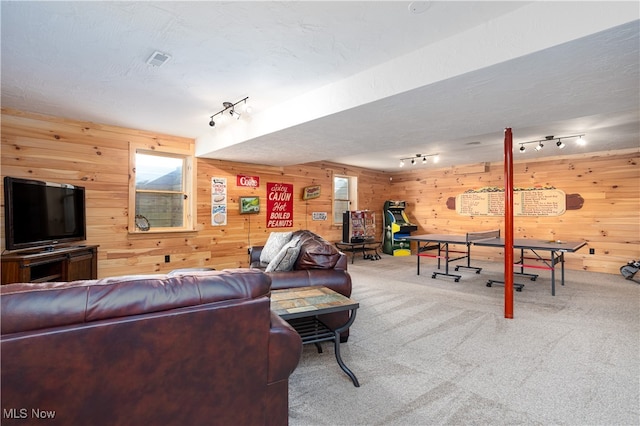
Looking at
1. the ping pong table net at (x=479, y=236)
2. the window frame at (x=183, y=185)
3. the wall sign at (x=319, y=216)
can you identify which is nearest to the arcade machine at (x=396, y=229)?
the wall sign at (x=319, y=216)

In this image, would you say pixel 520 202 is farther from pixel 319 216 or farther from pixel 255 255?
pixel 255 255

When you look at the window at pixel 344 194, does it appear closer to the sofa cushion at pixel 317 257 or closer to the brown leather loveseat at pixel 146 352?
the sofa cushion at pixel 317 257

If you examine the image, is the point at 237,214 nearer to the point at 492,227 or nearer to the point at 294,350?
the point at 294,350

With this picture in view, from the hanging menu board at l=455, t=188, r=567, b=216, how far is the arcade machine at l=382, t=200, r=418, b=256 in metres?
1.36

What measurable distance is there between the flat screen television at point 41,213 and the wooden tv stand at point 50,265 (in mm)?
156

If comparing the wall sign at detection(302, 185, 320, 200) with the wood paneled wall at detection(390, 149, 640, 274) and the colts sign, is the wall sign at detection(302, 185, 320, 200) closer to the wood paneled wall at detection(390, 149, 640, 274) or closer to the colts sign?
the colts sign

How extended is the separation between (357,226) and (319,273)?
15.6 ft

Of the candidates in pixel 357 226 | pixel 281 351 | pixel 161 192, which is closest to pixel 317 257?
pixel 281 351

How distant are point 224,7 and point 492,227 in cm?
732

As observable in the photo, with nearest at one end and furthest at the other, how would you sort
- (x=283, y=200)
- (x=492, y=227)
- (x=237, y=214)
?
1. (x=237, y=214)
2. (x=283, y=200)
3. (x=492, y=227)

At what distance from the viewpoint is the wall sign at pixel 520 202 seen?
6.23 m

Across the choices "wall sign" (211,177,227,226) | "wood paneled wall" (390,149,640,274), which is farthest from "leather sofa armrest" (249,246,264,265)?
"wood paneled wall" (390,149,640,274)

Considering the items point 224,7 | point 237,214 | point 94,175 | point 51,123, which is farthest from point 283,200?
point 224,7

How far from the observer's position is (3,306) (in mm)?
919
